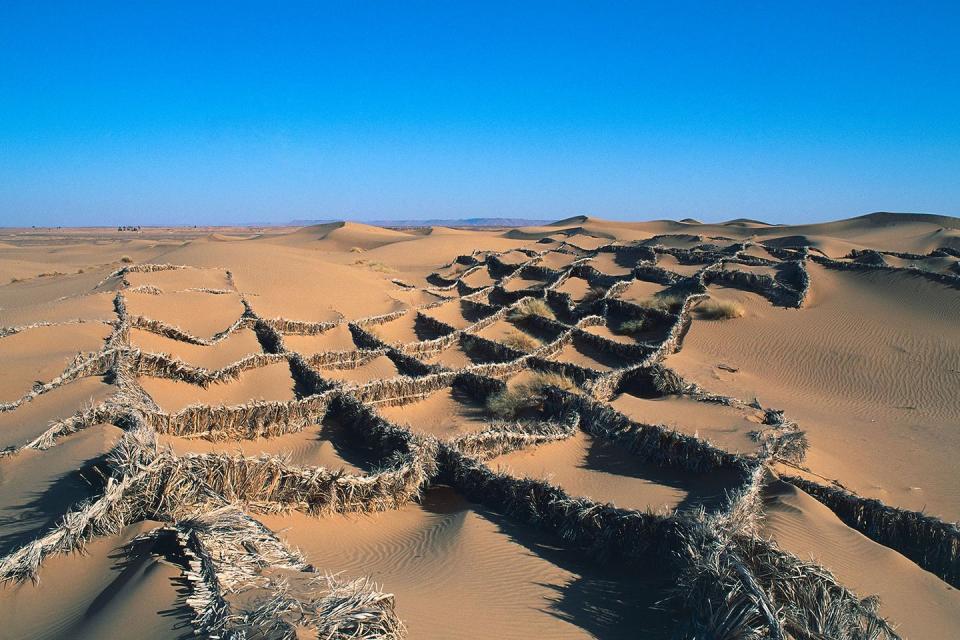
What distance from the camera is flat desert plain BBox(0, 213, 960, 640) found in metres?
3.37

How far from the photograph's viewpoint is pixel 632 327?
1351 cm

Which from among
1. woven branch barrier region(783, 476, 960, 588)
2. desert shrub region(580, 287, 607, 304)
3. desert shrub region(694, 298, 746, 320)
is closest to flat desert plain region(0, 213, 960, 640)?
woven branch barrier region(783, 476, 960, 588)

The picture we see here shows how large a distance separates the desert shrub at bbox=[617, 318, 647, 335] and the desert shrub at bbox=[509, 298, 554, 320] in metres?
1.98

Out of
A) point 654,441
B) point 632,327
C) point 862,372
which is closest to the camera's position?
point 654,441

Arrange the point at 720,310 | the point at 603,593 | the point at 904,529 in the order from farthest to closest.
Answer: the point at 720,310
the point at 904,529
the point at 603,593

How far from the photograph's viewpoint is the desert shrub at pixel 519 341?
39.7 feet

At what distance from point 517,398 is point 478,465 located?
10.0ft

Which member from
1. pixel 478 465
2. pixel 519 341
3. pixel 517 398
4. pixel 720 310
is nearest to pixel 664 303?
pixel 720 310

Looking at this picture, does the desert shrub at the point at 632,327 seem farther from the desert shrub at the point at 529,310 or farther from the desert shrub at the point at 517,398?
the desert shrub at the point at 517,398

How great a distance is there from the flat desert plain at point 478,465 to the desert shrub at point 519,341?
0.11 m

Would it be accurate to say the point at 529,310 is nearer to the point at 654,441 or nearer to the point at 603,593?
the point at 654,441

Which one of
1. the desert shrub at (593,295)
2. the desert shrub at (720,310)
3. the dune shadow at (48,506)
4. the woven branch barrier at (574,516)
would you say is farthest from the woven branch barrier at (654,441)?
the desert shrub at (593,295)

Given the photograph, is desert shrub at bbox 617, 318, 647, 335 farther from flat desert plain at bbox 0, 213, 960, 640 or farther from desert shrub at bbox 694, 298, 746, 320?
desert shrub at bbox 694, 298, 746, 320

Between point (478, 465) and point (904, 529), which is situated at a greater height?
point (478, 465)
